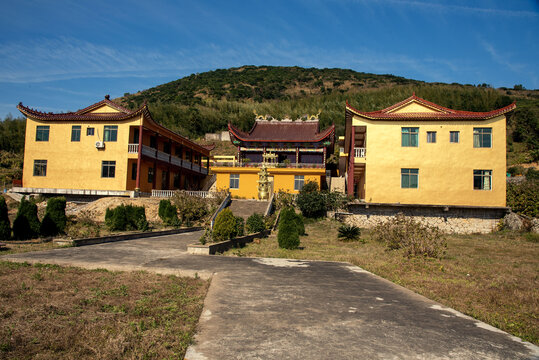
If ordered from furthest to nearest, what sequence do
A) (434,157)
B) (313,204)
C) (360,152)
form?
(313,204), (360,152), (434,157)

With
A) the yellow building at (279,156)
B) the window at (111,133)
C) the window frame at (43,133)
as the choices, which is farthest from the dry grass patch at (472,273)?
the window frame at (43,133)

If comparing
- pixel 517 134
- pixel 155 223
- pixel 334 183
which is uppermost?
pixel 517 134

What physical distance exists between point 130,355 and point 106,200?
23.1m

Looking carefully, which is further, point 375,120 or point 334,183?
point 334,183

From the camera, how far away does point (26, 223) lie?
1338cm

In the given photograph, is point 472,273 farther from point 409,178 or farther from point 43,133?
point 43,133

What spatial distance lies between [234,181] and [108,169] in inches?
383

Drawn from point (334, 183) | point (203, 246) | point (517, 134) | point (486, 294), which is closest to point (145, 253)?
point (203, 246)

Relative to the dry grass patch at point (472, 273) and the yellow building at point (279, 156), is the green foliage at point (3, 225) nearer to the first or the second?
the dry grass patch at point (472, 273)

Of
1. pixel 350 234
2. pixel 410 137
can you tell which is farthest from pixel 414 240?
pixel 410 137

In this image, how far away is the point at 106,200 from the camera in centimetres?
2458

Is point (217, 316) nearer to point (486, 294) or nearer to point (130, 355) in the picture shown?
point (130, 355)

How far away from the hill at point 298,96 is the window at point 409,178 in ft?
78.8

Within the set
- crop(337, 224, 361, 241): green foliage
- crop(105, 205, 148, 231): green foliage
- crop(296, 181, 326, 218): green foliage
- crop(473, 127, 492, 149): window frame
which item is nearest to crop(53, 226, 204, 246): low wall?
crop(105, 205, 148, 231): green foliage
